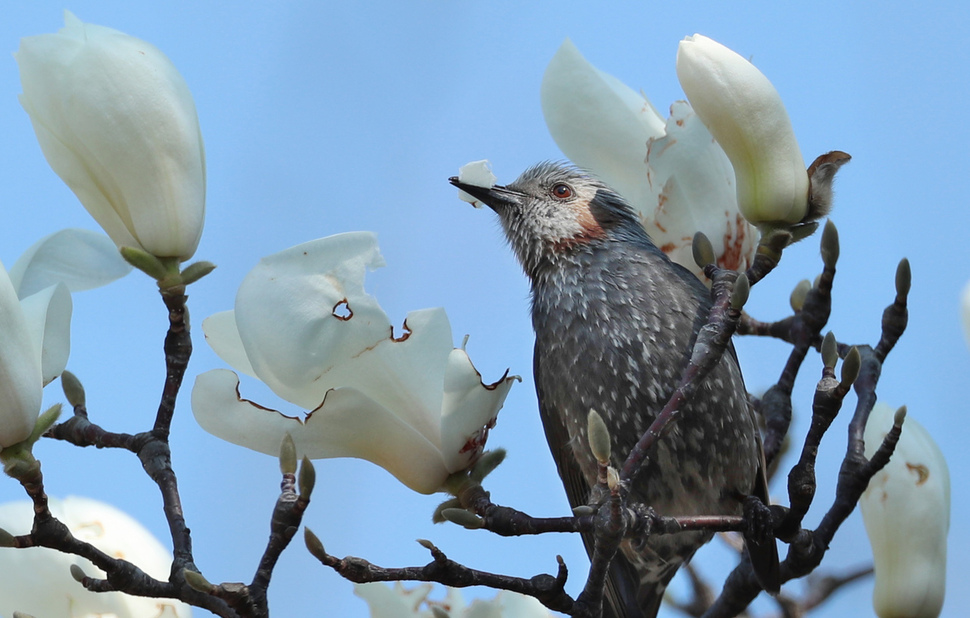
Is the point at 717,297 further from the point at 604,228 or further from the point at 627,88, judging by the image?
the point at 604,228

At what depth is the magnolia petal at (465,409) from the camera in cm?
151

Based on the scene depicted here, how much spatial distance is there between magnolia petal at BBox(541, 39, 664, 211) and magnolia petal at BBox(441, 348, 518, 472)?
71 centimetres

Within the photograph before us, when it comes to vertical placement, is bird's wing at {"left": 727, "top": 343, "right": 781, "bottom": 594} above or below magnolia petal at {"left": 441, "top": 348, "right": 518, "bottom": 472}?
below

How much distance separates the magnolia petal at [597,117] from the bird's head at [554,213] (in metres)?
0.38

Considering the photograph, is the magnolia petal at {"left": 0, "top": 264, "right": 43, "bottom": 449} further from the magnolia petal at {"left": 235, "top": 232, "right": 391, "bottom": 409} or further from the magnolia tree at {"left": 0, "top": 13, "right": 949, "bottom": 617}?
the magnolia petal at {"left": 235, "top": 232, "right": 391, "bottom": 409}

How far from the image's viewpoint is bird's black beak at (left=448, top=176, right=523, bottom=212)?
244 centimetres

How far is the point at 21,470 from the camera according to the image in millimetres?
1337

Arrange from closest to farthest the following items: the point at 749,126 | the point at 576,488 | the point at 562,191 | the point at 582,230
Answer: the point at 749,126
the point at 576,488
the point at 582,230
the point at 562,191

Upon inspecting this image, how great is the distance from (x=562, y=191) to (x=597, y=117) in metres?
0.63

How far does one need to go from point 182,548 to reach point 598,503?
1.94ft

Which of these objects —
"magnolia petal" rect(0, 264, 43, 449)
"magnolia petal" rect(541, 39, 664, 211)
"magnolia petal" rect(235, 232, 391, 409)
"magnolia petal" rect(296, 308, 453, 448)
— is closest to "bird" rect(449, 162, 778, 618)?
"magnolia petal" rect(541, 39, 664, 211)

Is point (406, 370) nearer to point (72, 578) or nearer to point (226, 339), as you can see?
point (226, 339)

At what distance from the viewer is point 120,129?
58.1 inches

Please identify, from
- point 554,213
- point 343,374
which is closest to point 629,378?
point 554,213
